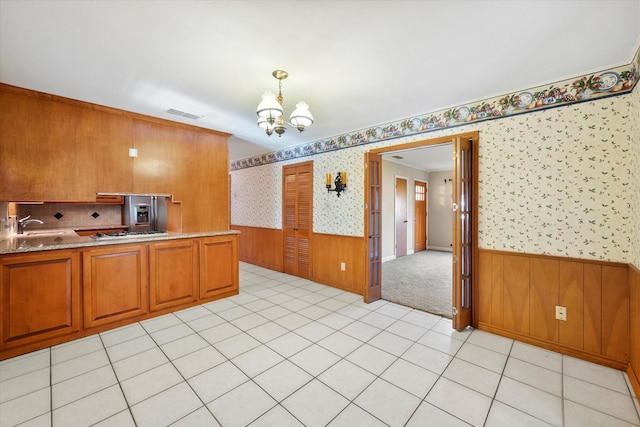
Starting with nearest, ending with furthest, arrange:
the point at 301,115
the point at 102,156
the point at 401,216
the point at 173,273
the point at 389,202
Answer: the point at 301,115 → the point at 102,156 → the point at 173,273 → the point at 389,202 → the point at 401,216

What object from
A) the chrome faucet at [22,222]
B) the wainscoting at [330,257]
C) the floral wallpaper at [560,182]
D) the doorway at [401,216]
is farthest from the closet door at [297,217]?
the chrome faucet at [22,222]

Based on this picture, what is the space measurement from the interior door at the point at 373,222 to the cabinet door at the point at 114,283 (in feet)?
9.18

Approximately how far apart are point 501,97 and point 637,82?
3.06 feet

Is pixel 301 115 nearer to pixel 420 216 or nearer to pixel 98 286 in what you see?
pixel 98 286

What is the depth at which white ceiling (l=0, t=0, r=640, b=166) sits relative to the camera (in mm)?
1623

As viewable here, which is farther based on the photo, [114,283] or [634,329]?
[114,283]

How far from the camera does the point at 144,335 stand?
2.76 meters

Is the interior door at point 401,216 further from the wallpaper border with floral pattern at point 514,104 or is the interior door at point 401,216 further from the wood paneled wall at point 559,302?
the wood paneled wall at point 559,302

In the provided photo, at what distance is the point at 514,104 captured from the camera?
106 inches

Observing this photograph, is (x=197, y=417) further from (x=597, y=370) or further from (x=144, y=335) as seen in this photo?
(x=597, y=370)

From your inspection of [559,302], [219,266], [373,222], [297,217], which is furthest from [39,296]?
[559,302]

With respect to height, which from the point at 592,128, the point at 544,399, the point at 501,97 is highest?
the point at 501,97

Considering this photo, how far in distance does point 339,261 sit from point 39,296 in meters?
3.48

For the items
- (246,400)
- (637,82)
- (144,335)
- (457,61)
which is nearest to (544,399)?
(246,400)
